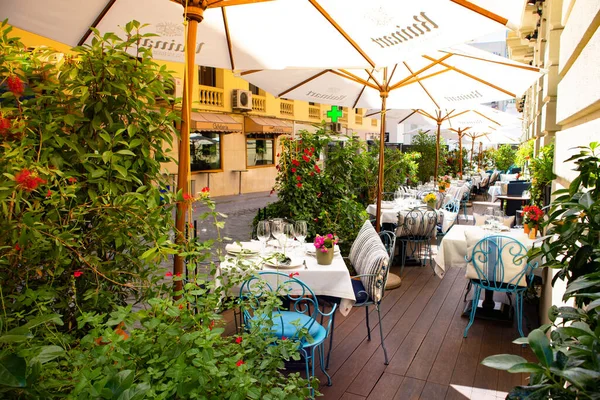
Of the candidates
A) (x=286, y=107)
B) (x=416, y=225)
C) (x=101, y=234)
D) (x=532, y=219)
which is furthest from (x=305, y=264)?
(x=286, y=107)

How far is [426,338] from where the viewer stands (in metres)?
4.39

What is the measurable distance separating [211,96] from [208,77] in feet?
3.67

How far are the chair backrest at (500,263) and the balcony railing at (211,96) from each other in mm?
13892

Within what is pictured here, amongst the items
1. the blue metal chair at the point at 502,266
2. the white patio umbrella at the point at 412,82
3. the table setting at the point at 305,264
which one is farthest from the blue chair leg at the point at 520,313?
the white patio umbrella at the point at 412,82

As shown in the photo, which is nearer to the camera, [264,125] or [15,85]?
[15,85]

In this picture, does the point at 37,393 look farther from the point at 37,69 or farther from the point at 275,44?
the point at 275,44

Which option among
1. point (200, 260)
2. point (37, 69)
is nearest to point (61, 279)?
point (200, 260)

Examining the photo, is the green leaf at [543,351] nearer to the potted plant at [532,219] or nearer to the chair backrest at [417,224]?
the potted plant at [532,219]

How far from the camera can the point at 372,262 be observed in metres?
3.83

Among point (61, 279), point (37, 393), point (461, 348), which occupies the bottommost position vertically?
point (461, 348)

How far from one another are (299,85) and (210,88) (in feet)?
39.0

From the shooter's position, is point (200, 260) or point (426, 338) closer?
point (200, 260)

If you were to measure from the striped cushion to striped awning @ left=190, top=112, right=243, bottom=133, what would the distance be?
12.1 m

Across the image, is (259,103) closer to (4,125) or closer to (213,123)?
(213,123)
